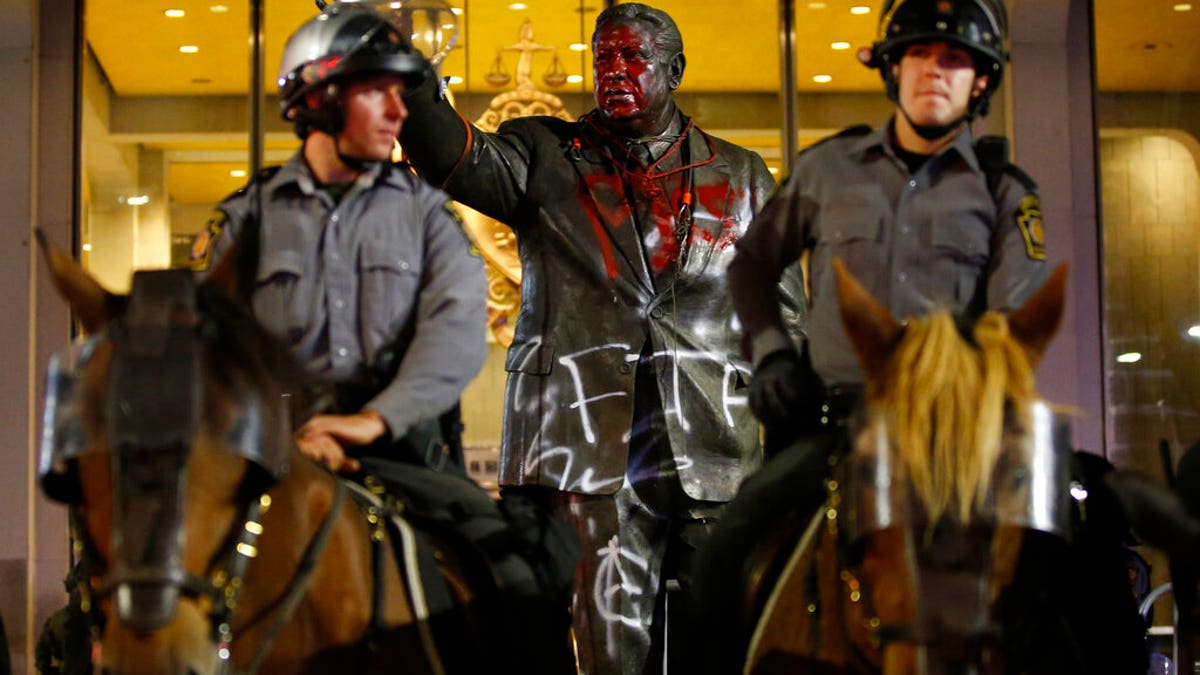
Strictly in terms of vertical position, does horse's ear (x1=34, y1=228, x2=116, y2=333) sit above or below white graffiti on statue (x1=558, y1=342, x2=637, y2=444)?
above

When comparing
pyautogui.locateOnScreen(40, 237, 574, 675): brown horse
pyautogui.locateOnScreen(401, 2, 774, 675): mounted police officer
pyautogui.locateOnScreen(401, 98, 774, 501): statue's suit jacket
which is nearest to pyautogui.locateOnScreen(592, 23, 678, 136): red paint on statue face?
pyautogui.locateOnScreen(401, 2, 774, 675): mounted police officer

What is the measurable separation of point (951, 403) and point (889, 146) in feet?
3.82

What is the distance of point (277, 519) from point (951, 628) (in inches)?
52.7

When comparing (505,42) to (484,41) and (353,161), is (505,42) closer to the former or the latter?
(484,41)

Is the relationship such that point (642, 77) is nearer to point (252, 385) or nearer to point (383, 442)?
point (383, 442)

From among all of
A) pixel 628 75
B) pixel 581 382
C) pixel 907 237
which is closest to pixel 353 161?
pixel 907 237

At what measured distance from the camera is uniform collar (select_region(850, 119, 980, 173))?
15.7 ft

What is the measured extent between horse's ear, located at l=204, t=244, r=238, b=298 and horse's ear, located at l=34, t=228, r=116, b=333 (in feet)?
0.72

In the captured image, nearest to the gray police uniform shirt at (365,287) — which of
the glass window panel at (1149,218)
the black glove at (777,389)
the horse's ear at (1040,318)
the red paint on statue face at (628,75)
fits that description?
the black glove at (777,389)

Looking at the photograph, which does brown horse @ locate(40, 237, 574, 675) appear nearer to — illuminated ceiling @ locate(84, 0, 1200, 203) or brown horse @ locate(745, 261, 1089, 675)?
brown horse @ locate(745, 261, 1089, 675)

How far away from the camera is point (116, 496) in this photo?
3.59 m

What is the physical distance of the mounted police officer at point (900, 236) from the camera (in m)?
4.64

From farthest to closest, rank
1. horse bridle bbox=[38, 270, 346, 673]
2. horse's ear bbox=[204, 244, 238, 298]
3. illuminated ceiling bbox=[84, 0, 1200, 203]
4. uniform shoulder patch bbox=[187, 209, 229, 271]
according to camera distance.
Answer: illuminated ceiling bbox=[84, 0, 1200, 203]
uniform shoulder patch bbox=[187, 209, 229, 271]
horse's ear bbox=[204, 244, 238, 298]
horse bridle bbox=[38, 270, 346, 673]

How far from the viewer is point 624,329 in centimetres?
648
